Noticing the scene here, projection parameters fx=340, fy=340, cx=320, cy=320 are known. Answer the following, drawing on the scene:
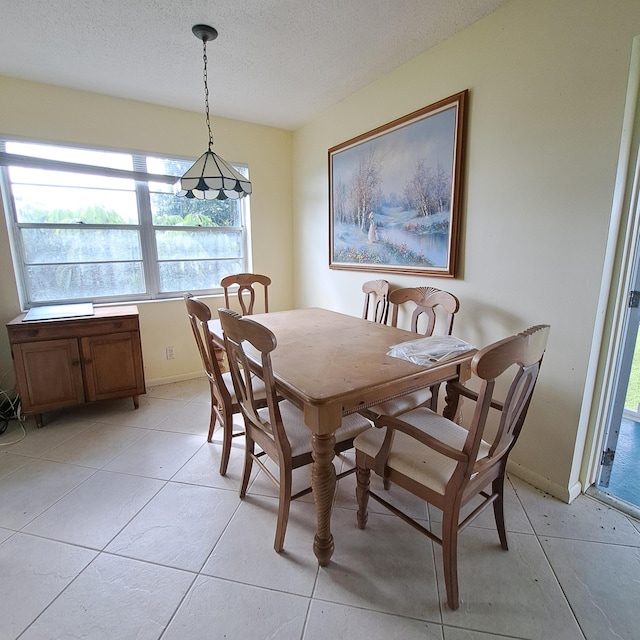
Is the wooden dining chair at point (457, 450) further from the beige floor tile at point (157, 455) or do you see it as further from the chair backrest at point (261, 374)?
the beige floor tile at point (157, 455)

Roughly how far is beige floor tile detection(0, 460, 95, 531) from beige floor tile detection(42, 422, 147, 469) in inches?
2.7

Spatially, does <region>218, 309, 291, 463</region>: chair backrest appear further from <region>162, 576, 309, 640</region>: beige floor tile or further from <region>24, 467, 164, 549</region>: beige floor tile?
<region>24, 467, 164, 549</region>: beige floor tile

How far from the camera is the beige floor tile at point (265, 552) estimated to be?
4.40ft

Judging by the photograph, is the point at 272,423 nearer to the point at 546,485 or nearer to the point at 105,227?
the point at 546,485

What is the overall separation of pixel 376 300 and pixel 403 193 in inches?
31.8

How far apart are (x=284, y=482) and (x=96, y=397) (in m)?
2.00

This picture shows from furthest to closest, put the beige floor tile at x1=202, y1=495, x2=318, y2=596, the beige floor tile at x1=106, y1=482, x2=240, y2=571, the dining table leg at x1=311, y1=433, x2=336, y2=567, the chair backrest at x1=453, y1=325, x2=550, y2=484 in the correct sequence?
the beige floor tile at x1=106, y1=482, x2=240, y2=571, the beige floor tile at x1=202, y1=495, x2=318, y2=596, the dining table leg at x1=311, y1=433, x2=336, y2=567, the chair backrest at x1=453, y1=325, x2=550, y2=484

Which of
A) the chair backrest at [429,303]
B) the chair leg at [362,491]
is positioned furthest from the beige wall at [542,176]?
→ the chair leg at [362,491]

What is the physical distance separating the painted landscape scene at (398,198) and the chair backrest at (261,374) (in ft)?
4.65

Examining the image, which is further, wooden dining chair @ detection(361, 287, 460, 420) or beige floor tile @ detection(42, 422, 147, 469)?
beige floor tile @ detection(42, 422, 147, 469)

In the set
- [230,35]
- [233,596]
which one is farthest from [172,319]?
[233,596]

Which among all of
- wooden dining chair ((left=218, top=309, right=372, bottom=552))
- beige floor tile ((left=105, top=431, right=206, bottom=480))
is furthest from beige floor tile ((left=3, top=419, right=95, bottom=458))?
wooden dining chair ((left=218, top=309, right=372, bottom=552))

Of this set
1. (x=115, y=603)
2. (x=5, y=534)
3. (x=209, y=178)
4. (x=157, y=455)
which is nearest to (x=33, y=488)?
(x=5, y=534)

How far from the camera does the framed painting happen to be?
2.10 meters
